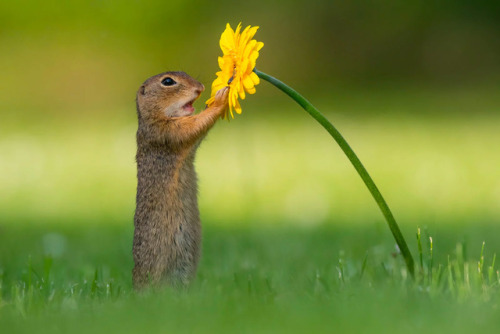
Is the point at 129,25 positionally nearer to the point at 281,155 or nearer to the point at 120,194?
the point at 281,155

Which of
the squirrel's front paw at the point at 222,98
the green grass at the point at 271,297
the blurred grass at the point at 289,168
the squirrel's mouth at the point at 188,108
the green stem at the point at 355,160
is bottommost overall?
the green grass at the point at 271,297

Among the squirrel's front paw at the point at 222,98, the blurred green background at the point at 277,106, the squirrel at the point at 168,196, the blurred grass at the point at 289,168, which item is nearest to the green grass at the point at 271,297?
the squirrel at the point at 168,196

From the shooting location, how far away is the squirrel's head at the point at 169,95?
15.1ft

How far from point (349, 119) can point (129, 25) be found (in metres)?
7.39

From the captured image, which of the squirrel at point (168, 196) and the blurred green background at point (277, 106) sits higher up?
the blurred green background at point (277, 106)

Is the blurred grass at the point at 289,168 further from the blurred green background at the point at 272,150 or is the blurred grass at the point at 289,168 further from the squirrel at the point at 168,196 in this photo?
the squirrel at the point at 168,196

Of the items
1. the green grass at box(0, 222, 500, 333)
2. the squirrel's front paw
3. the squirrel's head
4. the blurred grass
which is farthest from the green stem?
the blurred grass

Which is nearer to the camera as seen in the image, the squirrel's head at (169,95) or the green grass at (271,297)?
the green grass at (271,297)

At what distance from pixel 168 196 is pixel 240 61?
0.89 metres

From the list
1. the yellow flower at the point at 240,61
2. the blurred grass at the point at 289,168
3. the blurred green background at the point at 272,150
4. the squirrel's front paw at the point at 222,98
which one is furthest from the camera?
the blurred grass at the point at 289,168

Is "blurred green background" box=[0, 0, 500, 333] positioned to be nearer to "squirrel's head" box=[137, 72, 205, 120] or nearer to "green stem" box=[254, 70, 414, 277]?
"green stem" box=[254, 70, 414, 277]

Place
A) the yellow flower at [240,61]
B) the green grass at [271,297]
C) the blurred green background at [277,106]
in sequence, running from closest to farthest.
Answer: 1. the green grass at [271,297]
2. the yellow flower at [240,61]
3. the blurred green background at [277,106]

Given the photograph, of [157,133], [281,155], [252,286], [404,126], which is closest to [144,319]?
[252,286]

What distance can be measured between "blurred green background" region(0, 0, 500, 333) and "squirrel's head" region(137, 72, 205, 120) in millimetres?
518
